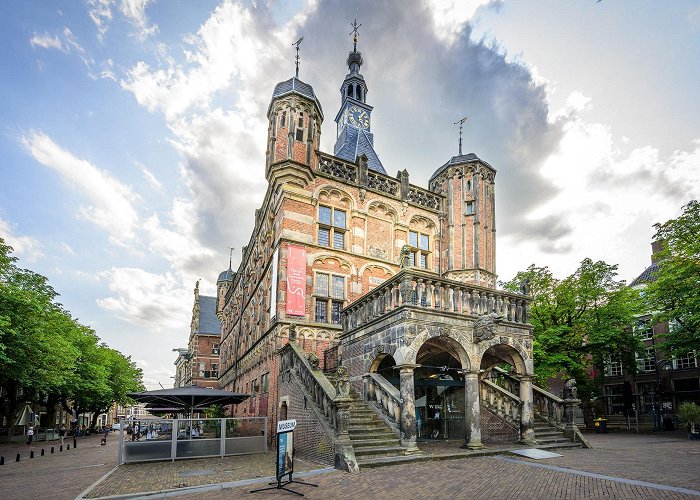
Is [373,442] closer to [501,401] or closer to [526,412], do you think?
[526,412]

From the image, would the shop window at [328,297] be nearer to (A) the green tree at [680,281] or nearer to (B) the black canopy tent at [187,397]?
(B) the black canopy tent at [187,397]

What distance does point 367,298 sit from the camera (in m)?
14.7

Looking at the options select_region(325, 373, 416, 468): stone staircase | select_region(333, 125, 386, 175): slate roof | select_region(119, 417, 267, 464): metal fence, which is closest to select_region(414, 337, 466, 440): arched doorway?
select_region(325, 373, 416, 468): stone staircase

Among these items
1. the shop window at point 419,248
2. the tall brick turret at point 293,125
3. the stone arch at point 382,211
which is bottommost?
the shop window at point 419,248

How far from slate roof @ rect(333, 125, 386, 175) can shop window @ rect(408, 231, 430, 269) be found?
4.77 meters

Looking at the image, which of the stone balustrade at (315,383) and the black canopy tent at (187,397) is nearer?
the stone balustrade at (315,383)

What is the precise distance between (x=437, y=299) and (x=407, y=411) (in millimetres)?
3364

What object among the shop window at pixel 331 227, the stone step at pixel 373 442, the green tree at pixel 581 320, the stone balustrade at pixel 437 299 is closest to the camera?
the stone step at pixel 373 442

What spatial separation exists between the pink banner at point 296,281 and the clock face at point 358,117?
1314cm

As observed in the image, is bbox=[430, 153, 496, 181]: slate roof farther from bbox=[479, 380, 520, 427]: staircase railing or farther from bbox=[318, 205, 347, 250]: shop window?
bbox=[479, 380, 520, 427]: staircase railing

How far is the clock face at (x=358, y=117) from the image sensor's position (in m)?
28.7

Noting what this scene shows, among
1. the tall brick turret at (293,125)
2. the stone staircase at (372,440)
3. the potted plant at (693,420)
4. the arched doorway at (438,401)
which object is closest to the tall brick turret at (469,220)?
the arched doorway at (438,401)

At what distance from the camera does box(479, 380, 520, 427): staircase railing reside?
14609 mm

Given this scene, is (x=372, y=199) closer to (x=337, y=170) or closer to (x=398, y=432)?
(x=337, y=170)
